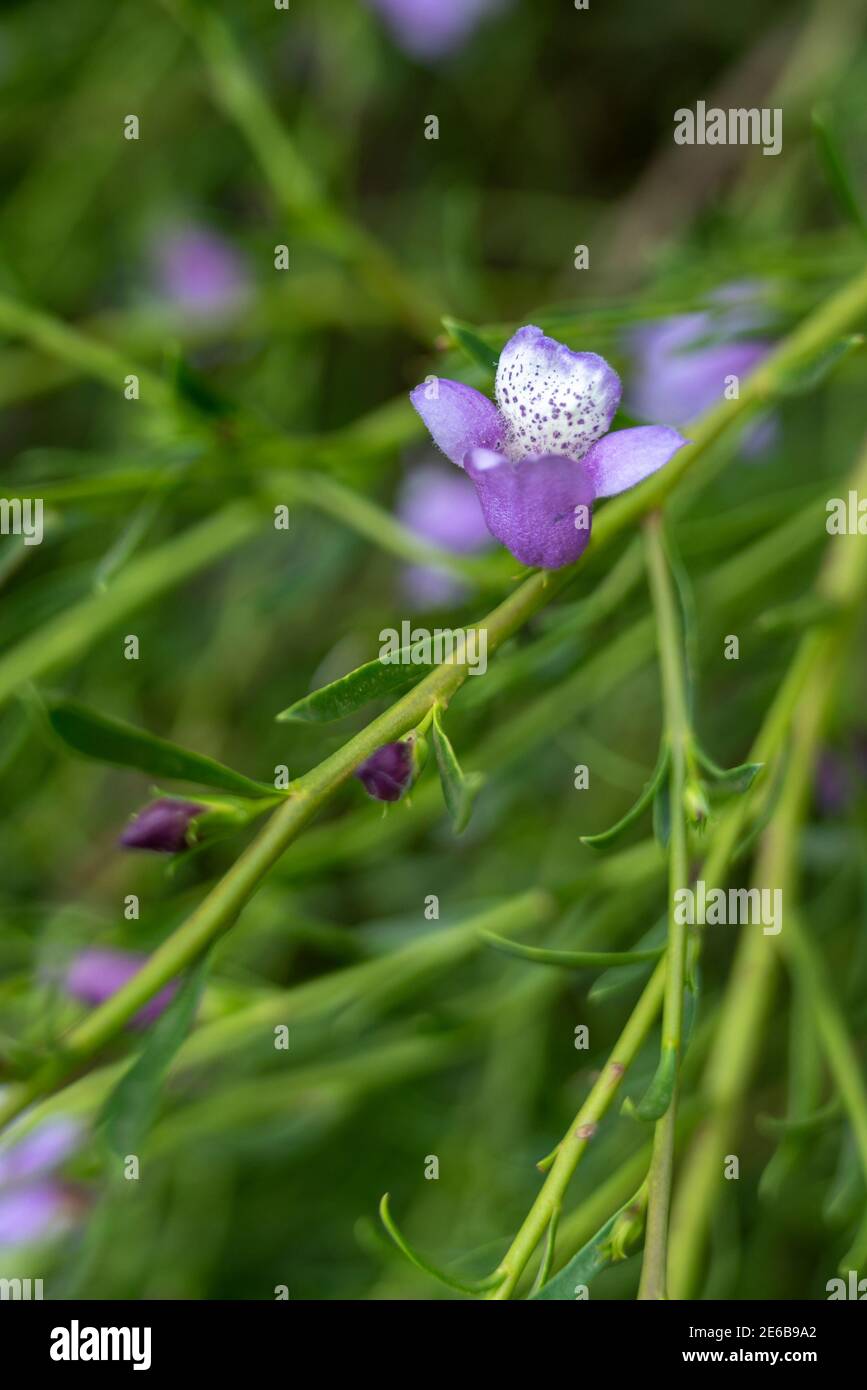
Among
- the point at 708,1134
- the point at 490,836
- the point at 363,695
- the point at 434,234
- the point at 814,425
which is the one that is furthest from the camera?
the point at 434,234

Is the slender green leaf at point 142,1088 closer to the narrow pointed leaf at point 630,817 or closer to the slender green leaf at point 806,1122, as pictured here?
the narrow pointed leaf at point 630,817

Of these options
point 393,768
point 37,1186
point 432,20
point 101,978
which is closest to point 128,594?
point 101,978

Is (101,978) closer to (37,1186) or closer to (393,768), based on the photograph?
(37,1186)

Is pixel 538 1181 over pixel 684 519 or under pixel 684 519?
under

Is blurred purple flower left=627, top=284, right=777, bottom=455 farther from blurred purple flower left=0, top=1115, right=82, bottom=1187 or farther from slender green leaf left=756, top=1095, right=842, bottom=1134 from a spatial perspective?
blurred purple flower left=0, top=1115, right=82, bottom=1187

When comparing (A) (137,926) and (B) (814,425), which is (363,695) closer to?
(A) (137,926)

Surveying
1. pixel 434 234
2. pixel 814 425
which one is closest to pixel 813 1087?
pixel 814 425

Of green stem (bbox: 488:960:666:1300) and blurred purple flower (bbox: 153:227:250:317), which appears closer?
green stem (bbox: 488:960:666:1300)

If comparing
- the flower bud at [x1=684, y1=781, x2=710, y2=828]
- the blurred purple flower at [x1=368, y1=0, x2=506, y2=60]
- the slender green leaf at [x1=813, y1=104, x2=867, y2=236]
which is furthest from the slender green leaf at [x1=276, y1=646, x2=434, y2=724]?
the blurred purple flower at [x1=368, y1=0, x2=506, y2=60]
